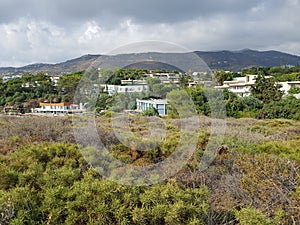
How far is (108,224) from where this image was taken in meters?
2.75

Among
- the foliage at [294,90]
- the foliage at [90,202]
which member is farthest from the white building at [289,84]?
the foliage at [90,202]

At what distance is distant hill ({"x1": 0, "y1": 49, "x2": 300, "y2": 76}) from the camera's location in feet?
18.5

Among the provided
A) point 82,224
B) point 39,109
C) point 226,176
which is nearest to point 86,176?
point 82,224

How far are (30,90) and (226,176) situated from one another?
24512mm

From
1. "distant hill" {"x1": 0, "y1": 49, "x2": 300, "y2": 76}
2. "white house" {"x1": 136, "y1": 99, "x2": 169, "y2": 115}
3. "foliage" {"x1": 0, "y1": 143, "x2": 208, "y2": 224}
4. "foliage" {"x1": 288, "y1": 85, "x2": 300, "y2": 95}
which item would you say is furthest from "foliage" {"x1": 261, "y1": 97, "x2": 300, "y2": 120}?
"foliage" {"x1": 0, "y1": 143, "x2": 208, "y2": 224}

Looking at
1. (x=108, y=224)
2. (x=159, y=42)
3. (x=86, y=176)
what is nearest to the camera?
(x=108, y=224)

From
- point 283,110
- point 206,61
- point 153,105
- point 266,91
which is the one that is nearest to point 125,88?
point 153,105

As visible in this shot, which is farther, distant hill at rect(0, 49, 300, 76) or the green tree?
the green tree

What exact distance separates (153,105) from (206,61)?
2.60 meters

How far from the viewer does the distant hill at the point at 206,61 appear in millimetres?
5645

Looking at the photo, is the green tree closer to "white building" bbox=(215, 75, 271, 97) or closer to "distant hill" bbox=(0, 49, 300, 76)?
"distant hill" bbox=(0, 49, 300, 76)

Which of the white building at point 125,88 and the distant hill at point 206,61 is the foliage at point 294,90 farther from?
the white building at point 125,88

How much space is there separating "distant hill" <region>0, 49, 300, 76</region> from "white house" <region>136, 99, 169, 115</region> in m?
1.91

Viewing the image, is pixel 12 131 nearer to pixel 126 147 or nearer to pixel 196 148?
pixel 126 147
